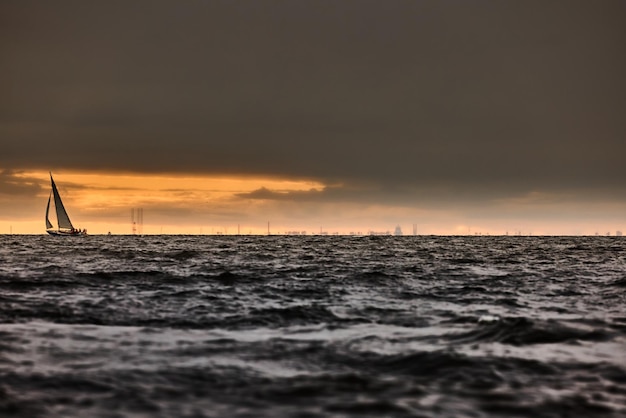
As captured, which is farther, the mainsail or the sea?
the mainsail

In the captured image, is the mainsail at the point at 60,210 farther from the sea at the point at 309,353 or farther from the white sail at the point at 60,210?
the sea at the point at 309,353

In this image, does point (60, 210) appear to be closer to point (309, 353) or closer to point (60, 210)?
point (60, 210)

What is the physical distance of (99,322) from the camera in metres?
19.2

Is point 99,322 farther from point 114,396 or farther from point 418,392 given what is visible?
point 418,392

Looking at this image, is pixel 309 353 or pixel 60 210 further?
pixel 60 210

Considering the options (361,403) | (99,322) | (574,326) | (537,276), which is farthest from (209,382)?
(537,276)

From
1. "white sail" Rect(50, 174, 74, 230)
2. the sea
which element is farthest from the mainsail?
the sea

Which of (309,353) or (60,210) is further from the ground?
(60,210)

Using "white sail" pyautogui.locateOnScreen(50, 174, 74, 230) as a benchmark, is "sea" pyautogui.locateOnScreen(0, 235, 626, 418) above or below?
below

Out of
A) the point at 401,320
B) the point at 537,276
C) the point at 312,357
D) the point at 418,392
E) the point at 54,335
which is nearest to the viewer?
the point at 418,392

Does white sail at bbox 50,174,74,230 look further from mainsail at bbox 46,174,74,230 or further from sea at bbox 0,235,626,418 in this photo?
sea at bbox 0,235,626,418

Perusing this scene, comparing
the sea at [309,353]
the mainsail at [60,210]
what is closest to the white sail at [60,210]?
the mainsail at [60,210]

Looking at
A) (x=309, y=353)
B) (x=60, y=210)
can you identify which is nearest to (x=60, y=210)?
(x=60, y=210)

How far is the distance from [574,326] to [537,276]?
22.5 m
